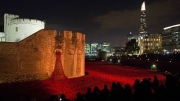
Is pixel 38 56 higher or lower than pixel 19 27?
lower

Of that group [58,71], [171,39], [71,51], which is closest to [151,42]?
[171,39]

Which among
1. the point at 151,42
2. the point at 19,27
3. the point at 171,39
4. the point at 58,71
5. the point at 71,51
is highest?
the point at 171,39

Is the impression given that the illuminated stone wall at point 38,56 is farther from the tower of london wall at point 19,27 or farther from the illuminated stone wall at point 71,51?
the tower of london wall at point 19,27

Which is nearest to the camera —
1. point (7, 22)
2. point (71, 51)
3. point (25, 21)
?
point (71, 51)

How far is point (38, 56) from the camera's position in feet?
57.7

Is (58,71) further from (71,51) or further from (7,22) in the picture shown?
(7,22)

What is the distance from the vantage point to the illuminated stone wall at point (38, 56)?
1612 cm

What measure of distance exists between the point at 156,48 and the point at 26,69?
141 m

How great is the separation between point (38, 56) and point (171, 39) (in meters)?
156

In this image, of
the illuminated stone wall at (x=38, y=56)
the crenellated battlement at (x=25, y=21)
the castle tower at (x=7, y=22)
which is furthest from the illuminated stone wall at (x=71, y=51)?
the castle tower at (x=7, y=22)

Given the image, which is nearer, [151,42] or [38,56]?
[38,56]

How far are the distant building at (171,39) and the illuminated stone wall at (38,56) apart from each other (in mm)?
144625

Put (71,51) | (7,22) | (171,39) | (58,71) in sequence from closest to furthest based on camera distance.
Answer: (58,71) → (71,51) → (7,22) → (171,39)

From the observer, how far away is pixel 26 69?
17.0m
